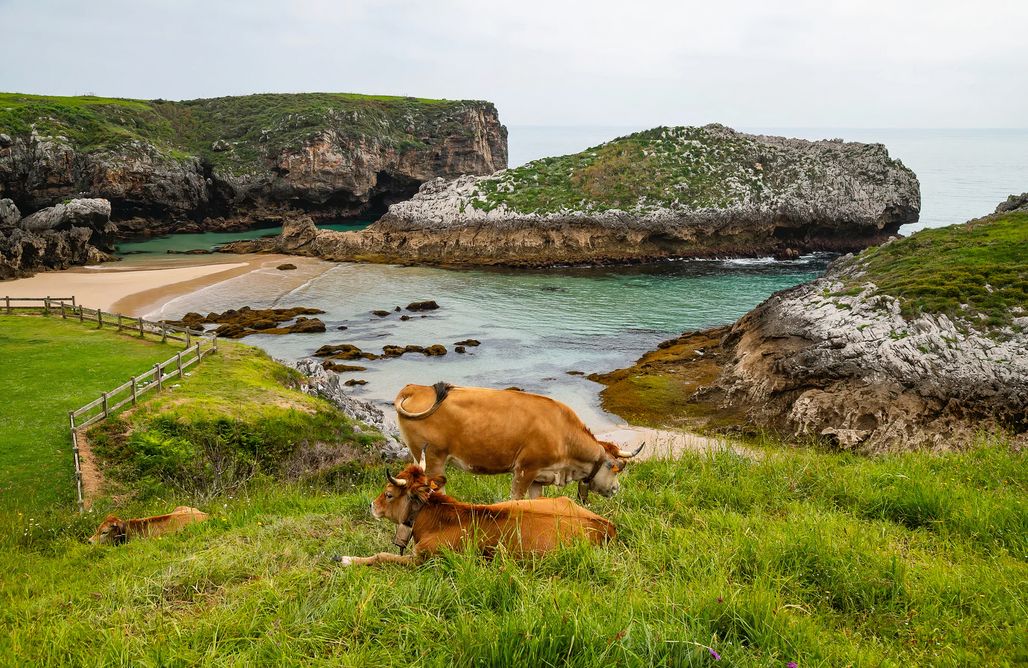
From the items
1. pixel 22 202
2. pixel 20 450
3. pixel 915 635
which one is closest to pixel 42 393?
pixel 20 450

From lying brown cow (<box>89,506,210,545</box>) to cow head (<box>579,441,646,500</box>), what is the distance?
5.98 metres

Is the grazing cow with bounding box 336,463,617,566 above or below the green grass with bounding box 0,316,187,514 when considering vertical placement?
above

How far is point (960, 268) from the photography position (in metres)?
28.1

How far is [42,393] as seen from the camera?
63.8 feet

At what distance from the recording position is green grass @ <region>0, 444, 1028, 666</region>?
5.08m

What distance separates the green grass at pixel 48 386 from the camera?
1479 cm

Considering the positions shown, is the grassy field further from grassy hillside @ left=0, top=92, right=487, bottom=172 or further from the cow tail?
grassy hillside @ left=0, top=92, right=487, bottom=172

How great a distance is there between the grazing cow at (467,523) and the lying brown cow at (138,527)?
194 inches

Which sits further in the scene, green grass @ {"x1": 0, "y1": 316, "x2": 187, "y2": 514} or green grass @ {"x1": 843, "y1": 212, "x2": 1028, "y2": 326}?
green grass @ {"x1": 843, "y1": 212, "x2": 1028, "y2": 326}

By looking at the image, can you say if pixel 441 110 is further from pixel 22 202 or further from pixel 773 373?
pixel 773 373

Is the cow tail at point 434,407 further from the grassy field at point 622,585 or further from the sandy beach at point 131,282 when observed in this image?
the sandy beach at point 131,282

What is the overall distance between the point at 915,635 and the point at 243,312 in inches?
1687

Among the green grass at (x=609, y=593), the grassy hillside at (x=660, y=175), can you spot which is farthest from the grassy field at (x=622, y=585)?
the grassy hillside at (x=660, y=175)

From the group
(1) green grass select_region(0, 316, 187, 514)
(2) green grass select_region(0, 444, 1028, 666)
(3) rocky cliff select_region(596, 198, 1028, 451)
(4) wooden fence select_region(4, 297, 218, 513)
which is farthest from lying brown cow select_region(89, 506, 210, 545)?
(3) rocky cliff select_region(596, 198, 1028, 451)
